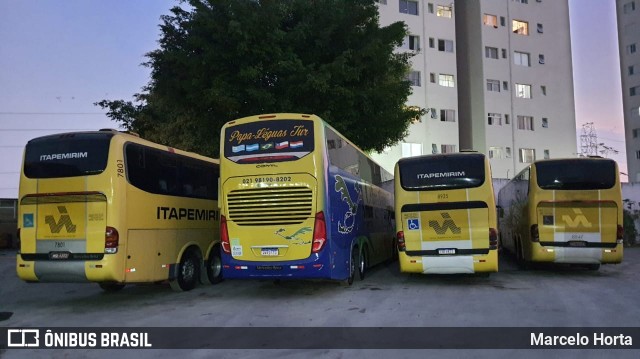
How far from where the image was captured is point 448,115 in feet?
125

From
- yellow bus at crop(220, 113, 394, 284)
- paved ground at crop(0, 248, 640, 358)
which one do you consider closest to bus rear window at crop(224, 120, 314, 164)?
yellow bus at crop(220, 113, 394, 284)

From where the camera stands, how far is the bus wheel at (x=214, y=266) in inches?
484

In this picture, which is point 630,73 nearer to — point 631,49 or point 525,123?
point 631,49

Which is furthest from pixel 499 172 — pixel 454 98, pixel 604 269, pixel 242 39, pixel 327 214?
pixel 327 214

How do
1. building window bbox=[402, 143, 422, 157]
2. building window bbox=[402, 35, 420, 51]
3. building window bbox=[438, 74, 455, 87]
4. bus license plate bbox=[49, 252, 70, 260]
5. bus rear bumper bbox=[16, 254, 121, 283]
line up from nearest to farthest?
bus rear bumper bbox=[16, 254, 121, 283] < bus license plate bbox=[49, 252, 70, 260] < building window bbox=[402, 143, 422, 157] < building window bbox=[402, 35, 420, 51] < building window bbox=[438, 74, 455, 87]

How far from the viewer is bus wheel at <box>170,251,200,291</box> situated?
10.9 metres

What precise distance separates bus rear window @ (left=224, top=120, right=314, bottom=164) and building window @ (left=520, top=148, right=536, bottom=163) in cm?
3454

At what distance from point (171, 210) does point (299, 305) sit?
362 centimetres

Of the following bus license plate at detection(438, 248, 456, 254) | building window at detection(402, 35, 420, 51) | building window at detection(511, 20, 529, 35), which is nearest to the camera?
bus license plate at detection(438, 248, 456, 254)

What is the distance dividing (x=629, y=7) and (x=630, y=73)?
789 centimetres

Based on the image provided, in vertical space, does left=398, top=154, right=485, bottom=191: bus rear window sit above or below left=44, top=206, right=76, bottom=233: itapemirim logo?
above

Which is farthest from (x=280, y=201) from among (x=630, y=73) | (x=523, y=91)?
(x=630, y=73)

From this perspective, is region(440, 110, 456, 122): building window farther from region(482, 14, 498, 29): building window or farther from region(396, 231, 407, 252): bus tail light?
region(396, 231, 407, 252): bus tail light

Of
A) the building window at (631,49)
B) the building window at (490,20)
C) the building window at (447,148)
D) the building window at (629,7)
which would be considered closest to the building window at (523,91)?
the building window at (490,20)
